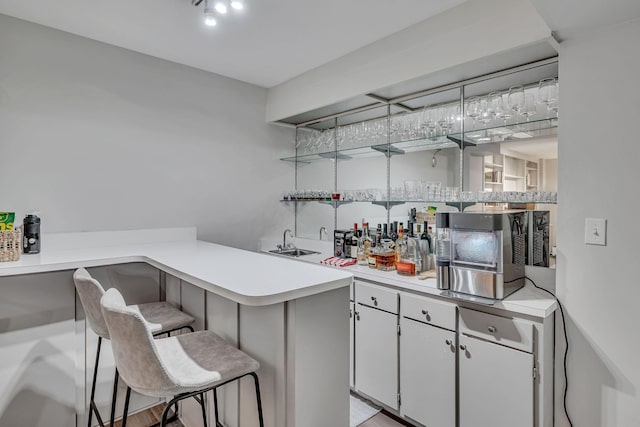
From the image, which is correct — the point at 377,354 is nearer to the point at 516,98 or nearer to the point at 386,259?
the point at 386,259

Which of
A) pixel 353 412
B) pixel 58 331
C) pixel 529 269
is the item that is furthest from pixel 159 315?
pixel 529 269

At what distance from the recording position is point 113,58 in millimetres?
2529

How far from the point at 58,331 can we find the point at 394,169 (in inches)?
100

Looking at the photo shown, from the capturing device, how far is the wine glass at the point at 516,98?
204 centimetres

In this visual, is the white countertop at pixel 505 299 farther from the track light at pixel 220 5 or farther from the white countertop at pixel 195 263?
the track light at pixel 220 5

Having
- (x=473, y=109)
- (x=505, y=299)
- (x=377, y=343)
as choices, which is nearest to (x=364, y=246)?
(x=377, y=343)

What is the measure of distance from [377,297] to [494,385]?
75cm

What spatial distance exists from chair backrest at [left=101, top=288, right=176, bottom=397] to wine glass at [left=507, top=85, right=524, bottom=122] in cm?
220

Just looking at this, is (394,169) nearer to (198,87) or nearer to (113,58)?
(198,87)

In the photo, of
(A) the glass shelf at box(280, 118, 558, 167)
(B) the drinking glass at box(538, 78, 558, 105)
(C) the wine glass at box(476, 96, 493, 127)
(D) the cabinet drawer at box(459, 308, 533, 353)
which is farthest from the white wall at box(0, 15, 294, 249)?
(B) the drinking glass at box(538, 78, 558, 105)

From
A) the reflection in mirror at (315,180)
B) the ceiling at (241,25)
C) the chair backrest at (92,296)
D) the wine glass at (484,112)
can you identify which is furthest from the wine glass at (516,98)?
the chair backrest at (92,296)

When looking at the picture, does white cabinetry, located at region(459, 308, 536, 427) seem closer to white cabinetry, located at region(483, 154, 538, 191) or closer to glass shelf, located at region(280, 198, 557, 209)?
glass shelf, located at region(280, 198, 557, 209)

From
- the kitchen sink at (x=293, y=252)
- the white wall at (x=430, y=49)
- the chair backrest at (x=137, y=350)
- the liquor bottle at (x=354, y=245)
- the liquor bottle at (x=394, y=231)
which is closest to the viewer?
the chair backrest at (x=137, y=350)

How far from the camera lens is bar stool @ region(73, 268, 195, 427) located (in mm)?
1500
